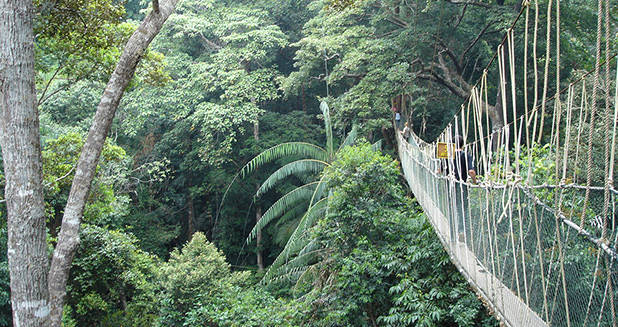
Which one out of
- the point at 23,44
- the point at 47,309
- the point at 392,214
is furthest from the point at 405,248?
the point at 23,44

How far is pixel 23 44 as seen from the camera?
3102 mm

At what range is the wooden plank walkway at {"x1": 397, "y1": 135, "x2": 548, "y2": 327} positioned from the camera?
7.89 ft

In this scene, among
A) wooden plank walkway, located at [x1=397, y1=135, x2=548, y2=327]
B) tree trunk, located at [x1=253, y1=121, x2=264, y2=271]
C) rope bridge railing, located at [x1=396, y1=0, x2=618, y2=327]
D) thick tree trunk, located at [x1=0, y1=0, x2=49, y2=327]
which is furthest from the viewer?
tree trunk, located at [x1=253, y1=121, x2=264, y2=271]

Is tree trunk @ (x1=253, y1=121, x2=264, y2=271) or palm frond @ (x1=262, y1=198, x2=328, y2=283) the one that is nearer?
palm frond @ (x1=262, y1=198, x2=328, y2=283)

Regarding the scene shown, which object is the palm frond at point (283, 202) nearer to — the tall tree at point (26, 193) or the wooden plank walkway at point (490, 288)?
the wooden plank walkway at point (490, 288)

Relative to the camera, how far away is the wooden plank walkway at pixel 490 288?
2.40m

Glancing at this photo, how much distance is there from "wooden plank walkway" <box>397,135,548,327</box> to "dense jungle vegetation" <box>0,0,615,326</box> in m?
0.90

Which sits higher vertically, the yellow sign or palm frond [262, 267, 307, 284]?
the yellow sign

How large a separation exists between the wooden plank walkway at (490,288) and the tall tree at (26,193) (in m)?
2.30

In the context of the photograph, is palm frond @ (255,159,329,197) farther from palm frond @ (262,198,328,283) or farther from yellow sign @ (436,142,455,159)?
yellow sign @ (436,142,455,159)

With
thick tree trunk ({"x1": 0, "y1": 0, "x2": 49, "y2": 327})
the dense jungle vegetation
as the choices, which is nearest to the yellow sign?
the dense jungle vegetation

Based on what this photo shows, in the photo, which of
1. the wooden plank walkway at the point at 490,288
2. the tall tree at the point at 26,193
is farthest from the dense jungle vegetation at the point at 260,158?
the tall tree at the point at 26,193

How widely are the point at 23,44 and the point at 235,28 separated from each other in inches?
295

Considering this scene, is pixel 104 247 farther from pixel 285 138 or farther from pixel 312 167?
pixel 285 138
